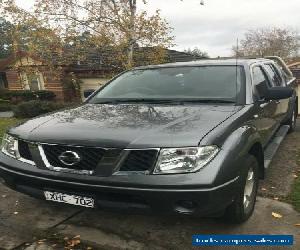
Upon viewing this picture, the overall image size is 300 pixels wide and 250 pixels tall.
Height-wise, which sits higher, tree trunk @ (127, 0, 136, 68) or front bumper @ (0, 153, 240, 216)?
tree trunk @ (127, 0, 136, 68)

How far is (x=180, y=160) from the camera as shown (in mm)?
3008

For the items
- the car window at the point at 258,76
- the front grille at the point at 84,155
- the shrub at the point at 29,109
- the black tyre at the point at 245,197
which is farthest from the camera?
the shrub at the point at 29,109

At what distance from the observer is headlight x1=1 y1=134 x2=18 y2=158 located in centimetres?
361

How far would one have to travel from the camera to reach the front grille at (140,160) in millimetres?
3008

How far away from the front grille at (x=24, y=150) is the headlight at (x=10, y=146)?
61 mm

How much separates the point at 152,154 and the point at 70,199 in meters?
0.86

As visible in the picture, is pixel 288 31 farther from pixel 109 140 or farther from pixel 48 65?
pixel 109 140

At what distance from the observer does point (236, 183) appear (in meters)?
3.21

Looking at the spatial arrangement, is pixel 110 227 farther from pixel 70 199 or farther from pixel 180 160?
pixel 180 160

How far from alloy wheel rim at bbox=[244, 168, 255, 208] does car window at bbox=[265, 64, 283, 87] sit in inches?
92.8

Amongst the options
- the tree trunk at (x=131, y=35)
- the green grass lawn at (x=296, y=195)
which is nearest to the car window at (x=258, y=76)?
the green grass lawn at (x=296, y=195)

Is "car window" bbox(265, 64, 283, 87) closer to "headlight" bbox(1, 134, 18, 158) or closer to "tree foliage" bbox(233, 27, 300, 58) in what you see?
"headlight" bbox(1, 134, 18, 158)

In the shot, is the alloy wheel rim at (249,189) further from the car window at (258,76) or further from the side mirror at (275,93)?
the car window at (258,76)

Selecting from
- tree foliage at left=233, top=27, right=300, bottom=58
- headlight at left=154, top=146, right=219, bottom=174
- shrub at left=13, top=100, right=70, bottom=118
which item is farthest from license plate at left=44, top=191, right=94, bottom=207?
tree foliage at left=233, top=27, right=300, bottom=58
